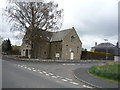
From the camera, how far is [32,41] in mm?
43156

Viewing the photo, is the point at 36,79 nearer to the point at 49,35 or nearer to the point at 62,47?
the point at 49,35

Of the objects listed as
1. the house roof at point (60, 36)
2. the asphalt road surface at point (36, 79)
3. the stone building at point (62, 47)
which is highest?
the house roof at point (60, 36)

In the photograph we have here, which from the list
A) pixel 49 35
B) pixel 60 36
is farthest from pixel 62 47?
pixel 49 35

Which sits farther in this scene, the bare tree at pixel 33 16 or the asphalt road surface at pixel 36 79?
the bare tree at pixel 33 16

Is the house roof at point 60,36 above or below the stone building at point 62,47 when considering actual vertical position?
above

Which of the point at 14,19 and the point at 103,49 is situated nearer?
the point at 14,19

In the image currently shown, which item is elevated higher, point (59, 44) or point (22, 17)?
point (22, 17)

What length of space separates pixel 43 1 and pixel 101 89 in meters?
32.0

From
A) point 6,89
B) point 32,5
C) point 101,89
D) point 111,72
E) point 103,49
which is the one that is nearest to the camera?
point 6,89

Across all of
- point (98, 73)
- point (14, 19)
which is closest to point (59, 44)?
point (14, 19)

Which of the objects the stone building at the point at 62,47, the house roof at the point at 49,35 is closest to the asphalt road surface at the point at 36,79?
the house roof at the point at 49,35

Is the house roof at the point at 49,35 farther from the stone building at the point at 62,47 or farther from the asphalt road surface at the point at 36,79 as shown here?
the asphalt road surface at the point at 36,79

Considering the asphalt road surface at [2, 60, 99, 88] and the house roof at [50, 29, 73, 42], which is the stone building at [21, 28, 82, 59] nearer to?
the house roof at [50, 29, 73, 42]

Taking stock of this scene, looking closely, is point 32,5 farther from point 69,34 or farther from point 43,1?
point 69,34
